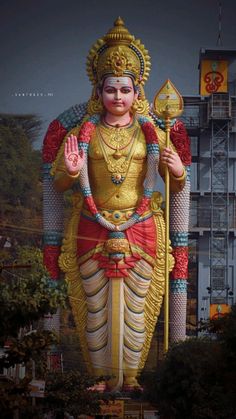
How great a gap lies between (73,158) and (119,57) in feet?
3.98

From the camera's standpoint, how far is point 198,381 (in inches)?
450

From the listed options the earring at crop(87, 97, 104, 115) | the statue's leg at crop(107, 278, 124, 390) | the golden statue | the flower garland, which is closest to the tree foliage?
the statue's leg at crop(107, 278, 124, 390)

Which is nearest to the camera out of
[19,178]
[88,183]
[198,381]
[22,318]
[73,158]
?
[22,318]

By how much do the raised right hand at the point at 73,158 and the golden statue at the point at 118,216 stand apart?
0.02 meters

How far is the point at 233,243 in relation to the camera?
48.4 ft

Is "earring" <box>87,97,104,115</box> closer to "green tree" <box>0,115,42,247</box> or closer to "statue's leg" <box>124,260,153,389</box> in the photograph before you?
"statue's leg" <box>124,260,153,389</box>

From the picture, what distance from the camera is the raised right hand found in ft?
41.9

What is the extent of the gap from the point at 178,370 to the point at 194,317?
10.2 feet

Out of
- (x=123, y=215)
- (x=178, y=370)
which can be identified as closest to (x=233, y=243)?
(x=123, y=215)

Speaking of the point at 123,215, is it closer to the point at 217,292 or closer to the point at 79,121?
the point at 79,121

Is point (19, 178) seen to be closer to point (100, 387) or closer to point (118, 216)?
point (118, 216)

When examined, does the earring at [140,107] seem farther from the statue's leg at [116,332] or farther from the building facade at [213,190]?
the statue's leg at [116,332]

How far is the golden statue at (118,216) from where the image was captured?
1297 cm

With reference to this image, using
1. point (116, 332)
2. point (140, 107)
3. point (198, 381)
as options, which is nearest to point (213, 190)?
point (140, 107)
